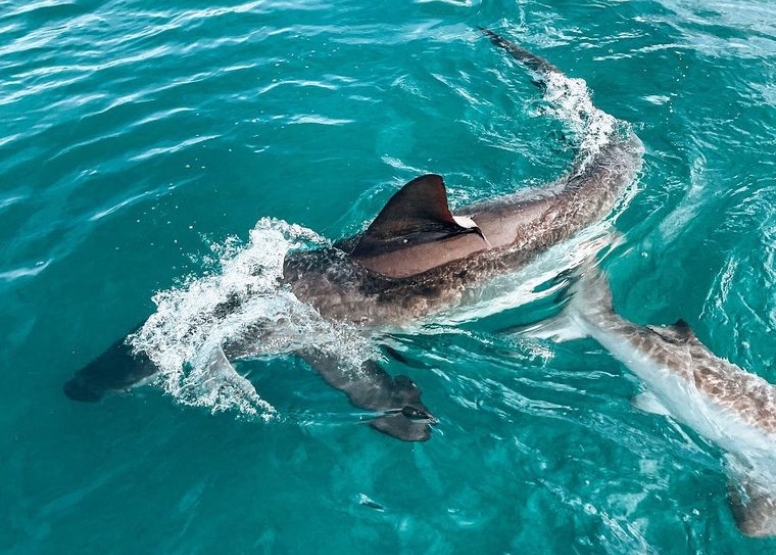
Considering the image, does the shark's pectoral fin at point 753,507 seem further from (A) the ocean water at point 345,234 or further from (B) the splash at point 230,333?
(B) the splash at point 230,333

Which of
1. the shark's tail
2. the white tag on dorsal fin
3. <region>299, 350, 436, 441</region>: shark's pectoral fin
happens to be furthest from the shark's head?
the shark's tail

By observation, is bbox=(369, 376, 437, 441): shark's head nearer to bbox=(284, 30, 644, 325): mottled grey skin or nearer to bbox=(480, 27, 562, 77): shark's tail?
bbox=(284, 30, 644, 325): mottled grey skin

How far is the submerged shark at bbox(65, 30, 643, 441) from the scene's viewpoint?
250 inches

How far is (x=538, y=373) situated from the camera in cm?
654

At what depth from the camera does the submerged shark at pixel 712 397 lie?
545 centimetres

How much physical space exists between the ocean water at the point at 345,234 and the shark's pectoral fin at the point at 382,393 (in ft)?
0.44

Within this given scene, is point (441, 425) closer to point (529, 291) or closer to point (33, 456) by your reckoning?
point (529, 291)

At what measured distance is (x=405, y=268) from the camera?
22.6ft

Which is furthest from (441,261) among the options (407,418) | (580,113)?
(580,113)

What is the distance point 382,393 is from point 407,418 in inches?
15.1

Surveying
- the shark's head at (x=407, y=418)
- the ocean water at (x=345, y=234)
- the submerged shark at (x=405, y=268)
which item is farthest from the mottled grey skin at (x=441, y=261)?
the shark's head at (x=407, y=418)

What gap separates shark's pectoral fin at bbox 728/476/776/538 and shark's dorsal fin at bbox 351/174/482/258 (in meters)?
3.14

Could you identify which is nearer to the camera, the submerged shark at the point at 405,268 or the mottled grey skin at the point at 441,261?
the submerged shark at the point at 405,268

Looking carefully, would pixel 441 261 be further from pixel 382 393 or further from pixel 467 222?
pixel 382 393
